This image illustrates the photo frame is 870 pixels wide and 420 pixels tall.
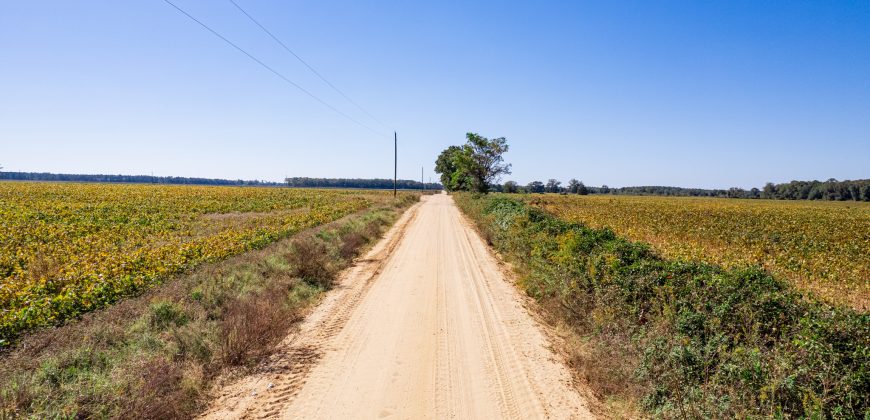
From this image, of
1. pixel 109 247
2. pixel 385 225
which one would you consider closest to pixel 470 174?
pixel 385 225

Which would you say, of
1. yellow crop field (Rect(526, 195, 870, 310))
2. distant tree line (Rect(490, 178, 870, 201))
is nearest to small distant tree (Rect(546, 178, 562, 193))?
distant tree line (Rect(490, 178, 870, 201))

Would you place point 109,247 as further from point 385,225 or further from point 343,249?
point 385,225

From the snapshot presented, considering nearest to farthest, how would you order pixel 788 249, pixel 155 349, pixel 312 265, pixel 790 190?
1. pixel 155 349
2. pixel 312 265
3. pixel 788 249
4. pixel 790 190

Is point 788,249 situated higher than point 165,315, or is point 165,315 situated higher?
point 788,249

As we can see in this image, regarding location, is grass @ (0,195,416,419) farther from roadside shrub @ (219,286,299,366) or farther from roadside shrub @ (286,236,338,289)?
roadside shrub @ (286,236,338,289)

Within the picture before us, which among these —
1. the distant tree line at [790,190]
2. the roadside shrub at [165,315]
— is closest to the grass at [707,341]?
the roadside shrub at [165,315]

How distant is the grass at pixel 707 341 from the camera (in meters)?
3.95

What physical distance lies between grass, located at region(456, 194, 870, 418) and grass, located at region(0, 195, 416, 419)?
614 cm

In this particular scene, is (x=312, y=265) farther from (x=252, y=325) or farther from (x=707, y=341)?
(x=707, y=341)

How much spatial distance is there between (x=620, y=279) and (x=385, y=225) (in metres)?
20.7

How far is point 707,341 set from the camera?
Answer: 5336mm

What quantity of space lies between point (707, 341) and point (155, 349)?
29.3ft

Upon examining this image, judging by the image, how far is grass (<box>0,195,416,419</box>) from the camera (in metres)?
4.66

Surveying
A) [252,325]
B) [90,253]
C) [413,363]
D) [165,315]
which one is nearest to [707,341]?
[413,363]
